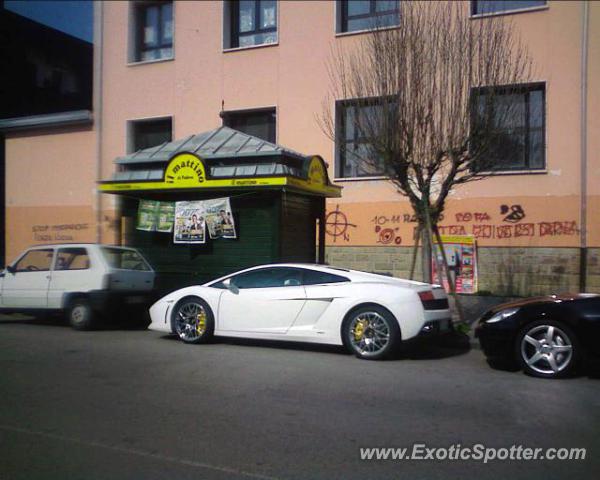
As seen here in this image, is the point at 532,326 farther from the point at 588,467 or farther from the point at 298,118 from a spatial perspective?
the point at 298,118

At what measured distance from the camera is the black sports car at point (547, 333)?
6664 mm

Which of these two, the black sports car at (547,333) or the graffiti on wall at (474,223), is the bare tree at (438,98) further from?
the graffiti on wall at (474,223)

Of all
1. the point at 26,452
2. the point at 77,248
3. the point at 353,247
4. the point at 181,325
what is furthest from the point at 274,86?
the point at 26,452

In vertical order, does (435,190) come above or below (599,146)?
below

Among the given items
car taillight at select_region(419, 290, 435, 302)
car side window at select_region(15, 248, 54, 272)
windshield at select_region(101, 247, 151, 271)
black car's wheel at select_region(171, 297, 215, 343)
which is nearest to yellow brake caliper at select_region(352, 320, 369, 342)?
car taillight at select_region(419, 290, 435, 302)

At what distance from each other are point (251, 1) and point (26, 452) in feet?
51.8

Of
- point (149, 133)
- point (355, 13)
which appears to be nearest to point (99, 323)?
point (149, 133)

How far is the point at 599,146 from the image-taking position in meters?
13.3

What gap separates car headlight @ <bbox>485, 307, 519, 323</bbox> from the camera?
280 inches

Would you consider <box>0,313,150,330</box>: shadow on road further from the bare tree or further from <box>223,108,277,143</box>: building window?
<box>223,108,277,143</box>: building window

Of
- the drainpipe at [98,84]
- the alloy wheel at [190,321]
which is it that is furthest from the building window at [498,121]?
the drainpipe at [98,84]

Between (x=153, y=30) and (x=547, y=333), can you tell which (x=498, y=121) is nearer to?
(x=547, y=333)

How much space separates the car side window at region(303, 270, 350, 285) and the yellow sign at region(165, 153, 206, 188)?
378 cm

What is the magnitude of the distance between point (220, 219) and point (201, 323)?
9.24 ft
